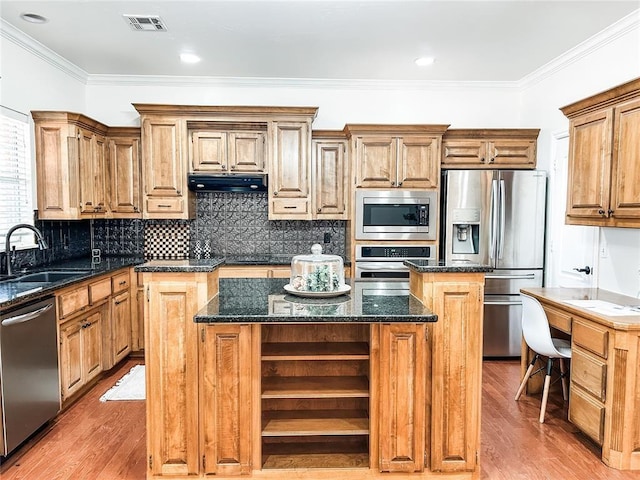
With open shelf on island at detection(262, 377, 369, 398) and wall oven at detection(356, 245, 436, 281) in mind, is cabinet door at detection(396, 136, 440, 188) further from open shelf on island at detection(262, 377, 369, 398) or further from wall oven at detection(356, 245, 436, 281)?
open shelf on island at detection(262, 377, 369, 398)

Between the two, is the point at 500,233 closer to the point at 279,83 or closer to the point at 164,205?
the point at 279,83

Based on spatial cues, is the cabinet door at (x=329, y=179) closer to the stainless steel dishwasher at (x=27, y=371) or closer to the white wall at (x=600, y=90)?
the white wall at (x=600, y=90)

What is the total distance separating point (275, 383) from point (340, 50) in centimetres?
283

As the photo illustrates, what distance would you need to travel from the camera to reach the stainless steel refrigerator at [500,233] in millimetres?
4148

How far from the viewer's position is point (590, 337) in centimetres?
254

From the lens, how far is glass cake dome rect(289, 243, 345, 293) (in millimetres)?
2418

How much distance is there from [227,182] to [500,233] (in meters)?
2.74

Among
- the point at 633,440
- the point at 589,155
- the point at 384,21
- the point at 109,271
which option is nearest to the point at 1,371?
the point at 109,271

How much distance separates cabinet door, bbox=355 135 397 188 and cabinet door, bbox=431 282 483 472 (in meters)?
2.13

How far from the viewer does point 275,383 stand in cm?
234

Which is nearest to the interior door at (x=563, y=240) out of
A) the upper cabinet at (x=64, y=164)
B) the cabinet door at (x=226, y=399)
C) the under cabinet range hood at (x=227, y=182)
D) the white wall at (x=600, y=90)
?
the white wall at (x=600, y=90)

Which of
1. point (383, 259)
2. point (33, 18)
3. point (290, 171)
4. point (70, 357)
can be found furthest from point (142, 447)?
point (33, 18)

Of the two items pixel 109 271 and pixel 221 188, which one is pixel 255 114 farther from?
pixel 109 271

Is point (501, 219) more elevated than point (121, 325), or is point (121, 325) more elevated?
point (501, 219)
